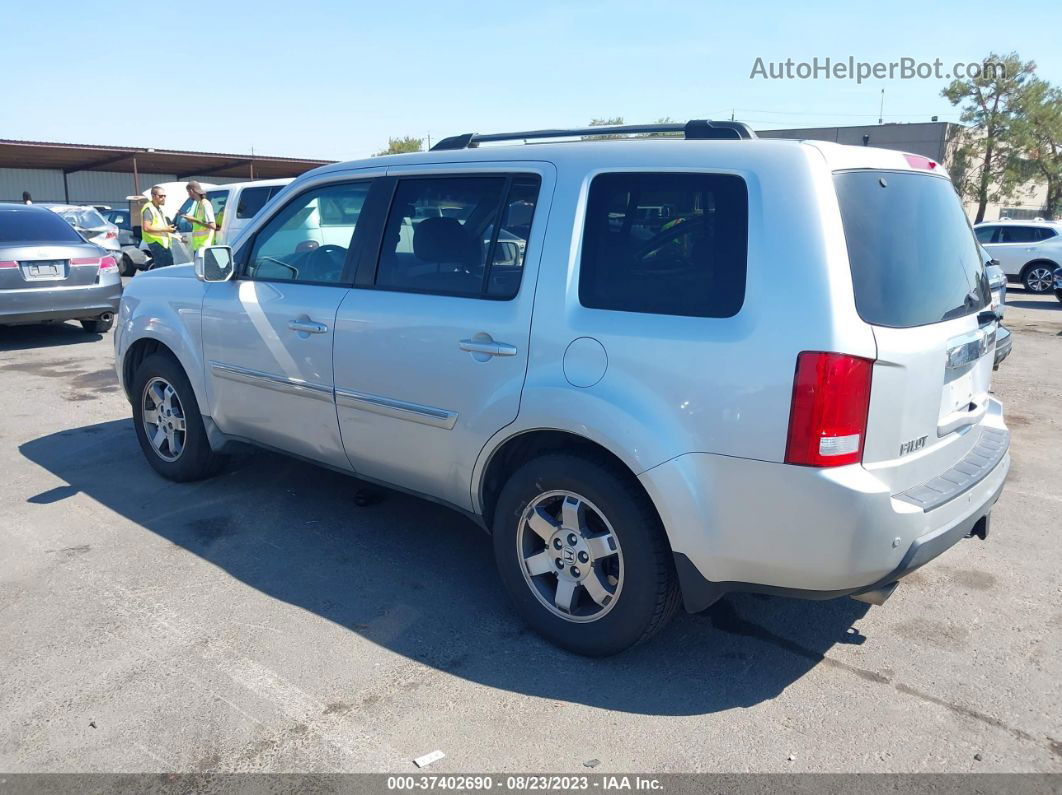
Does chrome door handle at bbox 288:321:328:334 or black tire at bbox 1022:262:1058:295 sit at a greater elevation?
chrome door handle at bbox 288:321:328:334

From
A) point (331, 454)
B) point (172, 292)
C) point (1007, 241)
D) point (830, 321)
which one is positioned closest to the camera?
point (830, 321)

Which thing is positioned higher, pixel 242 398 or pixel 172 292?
pixel 172 292

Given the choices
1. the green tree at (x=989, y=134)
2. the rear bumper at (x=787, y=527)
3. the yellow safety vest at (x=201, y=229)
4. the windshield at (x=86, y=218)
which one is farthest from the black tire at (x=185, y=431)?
the green tree at (x=989, y=134)

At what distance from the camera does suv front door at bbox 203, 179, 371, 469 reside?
13.9ft

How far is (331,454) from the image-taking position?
435 cm

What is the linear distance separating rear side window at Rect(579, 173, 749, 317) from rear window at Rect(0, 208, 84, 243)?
8808 millimetres

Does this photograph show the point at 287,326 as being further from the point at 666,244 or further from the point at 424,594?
the point at 666,244

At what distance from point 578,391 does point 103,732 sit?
2.03 meters

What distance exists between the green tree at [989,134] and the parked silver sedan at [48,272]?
38.2m

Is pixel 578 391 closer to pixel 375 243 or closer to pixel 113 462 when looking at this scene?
pixel 375 243

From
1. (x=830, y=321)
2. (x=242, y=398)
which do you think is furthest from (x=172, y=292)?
(x=830, y=321)

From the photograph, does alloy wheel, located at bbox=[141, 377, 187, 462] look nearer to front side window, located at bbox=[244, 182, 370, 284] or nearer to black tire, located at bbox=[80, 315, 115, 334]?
front side window, located at bbox=[244, 182, 370, 284]

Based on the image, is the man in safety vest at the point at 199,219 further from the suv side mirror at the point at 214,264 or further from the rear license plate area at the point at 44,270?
the suv side mirror at the point at 214,264

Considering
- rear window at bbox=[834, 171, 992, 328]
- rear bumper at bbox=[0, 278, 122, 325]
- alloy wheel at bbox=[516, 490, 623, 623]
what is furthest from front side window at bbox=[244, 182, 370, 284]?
rear bumper at bbox=[0, 278, 122, 325]
